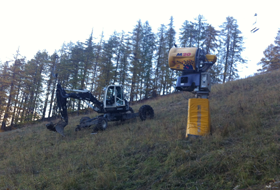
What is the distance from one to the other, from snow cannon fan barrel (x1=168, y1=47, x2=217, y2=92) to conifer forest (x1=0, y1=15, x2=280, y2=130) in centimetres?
2524

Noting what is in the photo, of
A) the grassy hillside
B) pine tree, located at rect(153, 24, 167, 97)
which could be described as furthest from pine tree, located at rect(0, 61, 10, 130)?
the grassy hillside

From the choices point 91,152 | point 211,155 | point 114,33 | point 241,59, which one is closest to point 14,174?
point 91,152

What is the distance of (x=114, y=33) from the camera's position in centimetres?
3656

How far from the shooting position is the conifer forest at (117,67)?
3288cm

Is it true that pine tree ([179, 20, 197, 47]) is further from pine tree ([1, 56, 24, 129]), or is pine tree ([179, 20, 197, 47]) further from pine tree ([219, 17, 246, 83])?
pine tree ([1, 56, 24, 129])

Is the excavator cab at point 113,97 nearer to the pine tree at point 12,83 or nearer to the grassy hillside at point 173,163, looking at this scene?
the grassy hillside at point 173,163

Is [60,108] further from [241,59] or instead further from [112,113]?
[241,59]

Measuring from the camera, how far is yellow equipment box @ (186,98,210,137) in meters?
6.54

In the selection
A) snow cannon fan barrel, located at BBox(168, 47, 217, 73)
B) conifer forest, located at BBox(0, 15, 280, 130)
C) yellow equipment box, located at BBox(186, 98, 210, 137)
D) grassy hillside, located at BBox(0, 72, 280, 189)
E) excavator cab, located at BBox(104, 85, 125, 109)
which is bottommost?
grassy hillside, located at BBox(0, 72, 280, 189)

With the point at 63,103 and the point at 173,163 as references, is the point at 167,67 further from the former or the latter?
the point at 173,163

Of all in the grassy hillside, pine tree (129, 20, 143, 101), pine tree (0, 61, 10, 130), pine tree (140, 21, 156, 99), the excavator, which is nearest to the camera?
the grassy hillside

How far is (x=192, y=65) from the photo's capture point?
6980 mm

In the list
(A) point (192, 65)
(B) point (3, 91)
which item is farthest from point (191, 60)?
(B) point (3, 91)

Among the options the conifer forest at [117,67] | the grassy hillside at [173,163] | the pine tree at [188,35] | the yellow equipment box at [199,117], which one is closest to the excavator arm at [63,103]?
the grassy hillside at [173,163]
